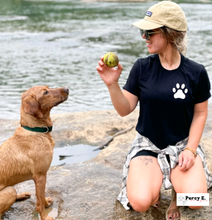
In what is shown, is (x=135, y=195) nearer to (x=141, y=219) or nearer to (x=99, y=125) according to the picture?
(x=141, y=219)

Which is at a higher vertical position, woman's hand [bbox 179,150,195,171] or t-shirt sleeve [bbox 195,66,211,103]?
t-shirt sleeve [bbox 195,66,211,103]

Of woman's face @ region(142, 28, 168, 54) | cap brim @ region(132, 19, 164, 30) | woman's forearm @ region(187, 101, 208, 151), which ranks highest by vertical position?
cap brim @ region(132, 19, 164, 30)

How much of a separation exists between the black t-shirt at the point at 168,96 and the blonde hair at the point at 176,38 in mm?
127

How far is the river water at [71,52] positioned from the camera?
27.9ft

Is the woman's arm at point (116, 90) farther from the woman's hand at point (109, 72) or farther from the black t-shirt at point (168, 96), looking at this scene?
the black t-shirt at point (168, 96)

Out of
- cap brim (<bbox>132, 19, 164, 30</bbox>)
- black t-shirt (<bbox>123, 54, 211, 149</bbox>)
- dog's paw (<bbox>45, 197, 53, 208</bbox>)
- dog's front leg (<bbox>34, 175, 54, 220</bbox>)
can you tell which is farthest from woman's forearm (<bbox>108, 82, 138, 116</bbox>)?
dog's paw (<bbox>45, 197, 53, 208</bbox>)

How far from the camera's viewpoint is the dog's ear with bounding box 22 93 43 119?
3.37 meters

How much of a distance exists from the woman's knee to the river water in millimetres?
4575

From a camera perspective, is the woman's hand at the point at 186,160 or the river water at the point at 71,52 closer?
the woman's hand at the point at 186,160

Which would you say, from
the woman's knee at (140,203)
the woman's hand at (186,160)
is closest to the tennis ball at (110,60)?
the woman's hand at (186,160)

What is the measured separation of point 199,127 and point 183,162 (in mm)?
426

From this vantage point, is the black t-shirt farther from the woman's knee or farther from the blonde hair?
the woman's knee

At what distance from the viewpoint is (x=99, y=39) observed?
15.3m

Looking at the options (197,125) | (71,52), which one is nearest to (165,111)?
(197,125)
